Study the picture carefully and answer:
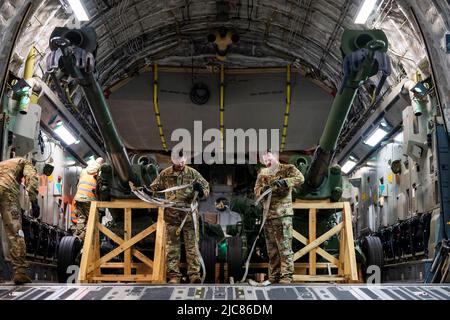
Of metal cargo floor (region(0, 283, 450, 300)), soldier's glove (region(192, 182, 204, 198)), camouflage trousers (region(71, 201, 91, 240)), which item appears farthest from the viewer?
camouflage trousers (region(71, 201, 91, 240))

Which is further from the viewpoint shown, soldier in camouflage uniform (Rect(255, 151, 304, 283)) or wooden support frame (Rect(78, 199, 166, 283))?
wooden support frame (Rect(78, 199, 166, 283))

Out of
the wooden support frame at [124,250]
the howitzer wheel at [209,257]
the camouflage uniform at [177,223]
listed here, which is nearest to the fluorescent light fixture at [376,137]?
the howitzer wheel at [209,257]

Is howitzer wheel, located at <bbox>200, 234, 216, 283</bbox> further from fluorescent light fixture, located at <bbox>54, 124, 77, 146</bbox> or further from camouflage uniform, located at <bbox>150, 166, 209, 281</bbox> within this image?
fluorescent light fixture, located at <bbox>54, 124, 77, 146</bbox>

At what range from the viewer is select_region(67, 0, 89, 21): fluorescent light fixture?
33.7 ft

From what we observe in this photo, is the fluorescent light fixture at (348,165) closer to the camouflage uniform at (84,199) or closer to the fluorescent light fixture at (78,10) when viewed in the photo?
the camouflage uniform at (84,199)

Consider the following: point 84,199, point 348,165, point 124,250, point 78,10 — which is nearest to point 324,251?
point 124,250

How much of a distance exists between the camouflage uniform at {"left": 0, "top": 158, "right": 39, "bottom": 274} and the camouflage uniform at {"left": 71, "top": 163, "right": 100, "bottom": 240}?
11.1 feet

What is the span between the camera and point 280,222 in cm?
869

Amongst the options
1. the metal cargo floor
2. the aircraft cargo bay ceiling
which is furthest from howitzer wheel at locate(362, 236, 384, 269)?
the metal cargo floor

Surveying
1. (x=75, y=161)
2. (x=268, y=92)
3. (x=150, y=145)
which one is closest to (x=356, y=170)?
(x=268, y=92)

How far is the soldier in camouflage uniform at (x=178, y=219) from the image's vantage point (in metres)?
9.07

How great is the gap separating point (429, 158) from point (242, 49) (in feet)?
17.7

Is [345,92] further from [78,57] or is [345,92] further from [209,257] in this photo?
[209,257]

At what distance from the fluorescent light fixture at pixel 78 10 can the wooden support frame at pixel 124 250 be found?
308cm
